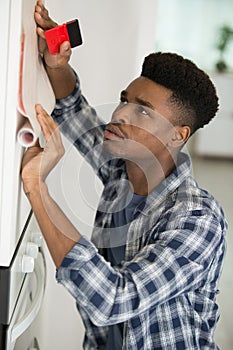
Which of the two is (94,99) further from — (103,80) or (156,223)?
(156,223)

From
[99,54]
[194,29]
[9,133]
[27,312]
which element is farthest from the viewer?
[194,29]

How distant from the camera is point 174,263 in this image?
124 cm

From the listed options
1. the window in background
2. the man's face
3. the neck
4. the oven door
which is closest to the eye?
the man's face

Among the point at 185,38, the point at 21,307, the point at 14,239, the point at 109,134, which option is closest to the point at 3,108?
the point at 14,239

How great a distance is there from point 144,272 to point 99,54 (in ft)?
2.95

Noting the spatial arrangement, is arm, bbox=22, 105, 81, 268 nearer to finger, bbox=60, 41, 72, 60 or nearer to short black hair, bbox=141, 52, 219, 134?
finger, bbox=60, 41, 72, 60

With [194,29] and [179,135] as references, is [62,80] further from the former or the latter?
[194,29]

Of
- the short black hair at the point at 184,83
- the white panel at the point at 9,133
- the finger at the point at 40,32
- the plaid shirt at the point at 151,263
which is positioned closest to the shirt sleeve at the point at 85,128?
the plaid shirt at the point at 151,263

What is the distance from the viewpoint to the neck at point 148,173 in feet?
5.00

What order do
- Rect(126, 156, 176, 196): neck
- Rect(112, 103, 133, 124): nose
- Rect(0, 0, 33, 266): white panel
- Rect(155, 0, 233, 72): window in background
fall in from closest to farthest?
Rect(0, 0, 33, 266): white panel, Rect(112, 103, 133, 124): nose, Rect(126, 156, 176, 196): neck, Rect(155, 0, 233, 72): window in background

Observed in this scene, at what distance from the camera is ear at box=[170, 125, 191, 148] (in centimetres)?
150

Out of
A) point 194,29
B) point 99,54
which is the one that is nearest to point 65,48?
point 99,54

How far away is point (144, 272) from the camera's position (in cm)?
121

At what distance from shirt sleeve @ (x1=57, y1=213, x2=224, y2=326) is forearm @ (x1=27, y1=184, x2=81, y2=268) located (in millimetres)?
17
